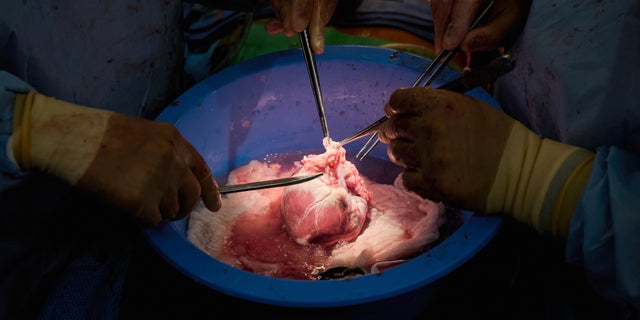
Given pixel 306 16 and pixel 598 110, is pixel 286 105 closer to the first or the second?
pixel 306 16

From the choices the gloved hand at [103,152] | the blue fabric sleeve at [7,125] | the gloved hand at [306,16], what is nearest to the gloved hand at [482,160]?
the gloved hand at [306,16]

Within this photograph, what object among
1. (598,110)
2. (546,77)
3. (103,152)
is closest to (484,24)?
(546,77)

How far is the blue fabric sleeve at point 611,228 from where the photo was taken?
→ 117 cm

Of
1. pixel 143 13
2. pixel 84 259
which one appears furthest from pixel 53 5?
pixel 84 259

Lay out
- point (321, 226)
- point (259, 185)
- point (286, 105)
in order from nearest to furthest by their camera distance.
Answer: point (259, 185) → point (321, 226) → point (286, 105)

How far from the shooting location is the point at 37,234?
165 centimetres

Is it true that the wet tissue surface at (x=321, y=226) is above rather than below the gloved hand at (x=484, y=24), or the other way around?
below

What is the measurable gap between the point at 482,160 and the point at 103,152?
96 cm

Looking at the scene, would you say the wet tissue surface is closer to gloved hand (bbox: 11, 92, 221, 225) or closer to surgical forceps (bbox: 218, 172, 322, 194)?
surgical forceps (bbox: 218, 172, 322, 194)

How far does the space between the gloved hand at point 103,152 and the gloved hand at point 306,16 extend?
653 millimetres

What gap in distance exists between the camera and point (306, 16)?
1772 mm

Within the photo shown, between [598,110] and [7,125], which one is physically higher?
[598,110]

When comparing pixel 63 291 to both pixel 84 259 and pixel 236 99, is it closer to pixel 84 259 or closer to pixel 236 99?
pixel 84 259

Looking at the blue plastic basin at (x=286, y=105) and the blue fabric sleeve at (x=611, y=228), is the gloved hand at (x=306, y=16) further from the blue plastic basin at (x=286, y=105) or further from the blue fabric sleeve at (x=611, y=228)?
the blue fabric sleeve at (x=611, y=228)
